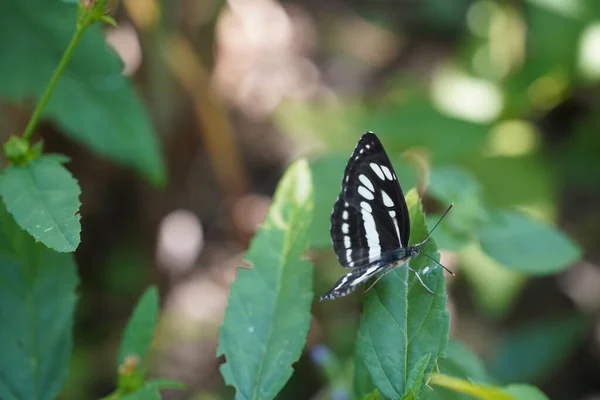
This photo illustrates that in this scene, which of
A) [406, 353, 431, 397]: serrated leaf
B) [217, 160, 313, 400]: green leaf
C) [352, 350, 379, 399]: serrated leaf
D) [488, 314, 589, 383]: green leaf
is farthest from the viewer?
[488, 314, 589, 383]: green leaf

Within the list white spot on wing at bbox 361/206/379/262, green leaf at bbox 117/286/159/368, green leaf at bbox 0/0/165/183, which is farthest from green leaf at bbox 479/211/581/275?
green leaf at bbox 0/0/165/183

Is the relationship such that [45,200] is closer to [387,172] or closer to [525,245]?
[387,172]

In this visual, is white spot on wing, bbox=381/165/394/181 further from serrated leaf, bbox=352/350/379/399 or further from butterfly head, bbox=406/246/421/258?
serrated leaf, bbox=352/350/379/399

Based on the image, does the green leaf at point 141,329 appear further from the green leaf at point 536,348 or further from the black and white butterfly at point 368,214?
the green leaf at point 536,348

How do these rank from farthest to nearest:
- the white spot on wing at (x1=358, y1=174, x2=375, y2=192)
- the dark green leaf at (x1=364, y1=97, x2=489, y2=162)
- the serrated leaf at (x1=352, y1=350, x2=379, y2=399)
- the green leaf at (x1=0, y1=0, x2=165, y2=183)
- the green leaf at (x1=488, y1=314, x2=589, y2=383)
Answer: the dark green leaf at (x1=364, y1=97, x2=489, y2=162), the green leaf at (x1=488, y1=314, x2=589, y2=383), the green leaf at (x1=0, y1=0, x2=165, y2=183), the white spot on wing at (x1=358, y1=174, x2=375, y2=192), the serrated leaf at (x1=352, y1=350, x2=379, y2=399)

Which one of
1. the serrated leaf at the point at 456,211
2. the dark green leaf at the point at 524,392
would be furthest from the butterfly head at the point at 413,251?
the serrated leaf at the point at 456,211

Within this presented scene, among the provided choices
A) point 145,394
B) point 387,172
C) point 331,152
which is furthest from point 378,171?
point 331,152
